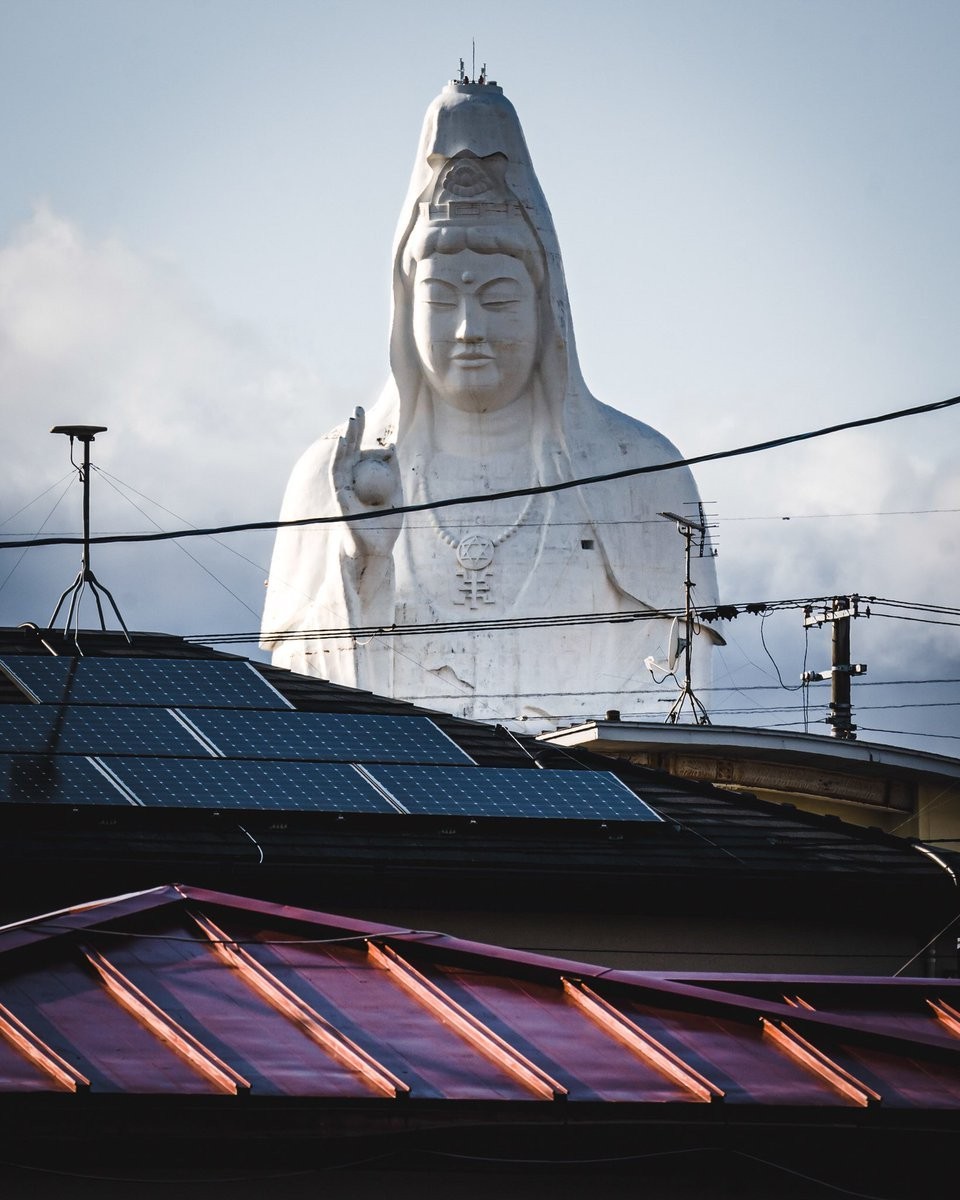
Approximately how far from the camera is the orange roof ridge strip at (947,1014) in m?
10.9

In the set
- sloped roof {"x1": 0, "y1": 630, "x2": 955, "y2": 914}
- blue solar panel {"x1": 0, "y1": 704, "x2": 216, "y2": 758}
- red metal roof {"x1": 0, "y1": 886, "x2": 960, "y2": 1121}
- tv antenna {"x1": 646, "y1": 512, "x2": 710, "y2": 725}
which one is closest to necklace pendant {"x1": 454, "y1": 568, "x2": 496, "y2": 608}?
tv antenna {"x1": 646, "y1": 512, "x2": 710, "y2": 725}

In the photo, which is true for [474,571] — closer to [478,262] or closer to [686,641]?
[686,641]

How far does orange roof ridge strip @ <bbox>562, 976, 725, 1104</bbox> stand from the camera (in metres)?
9.57

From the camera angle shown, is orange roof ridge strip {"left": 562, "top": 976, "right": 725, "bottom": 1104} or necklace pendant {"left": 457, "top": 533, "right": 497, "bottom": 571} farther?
necklace pendant {"left": 457, "top": 533, "right": 497, "bottom": 571}

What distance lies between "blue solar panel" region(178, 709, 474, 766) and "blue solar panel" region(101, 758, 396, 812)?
25 cm

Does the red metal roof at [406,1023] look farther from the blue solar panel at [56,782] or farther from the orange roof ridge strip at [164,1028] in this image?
the blue solar panel at [56,782]

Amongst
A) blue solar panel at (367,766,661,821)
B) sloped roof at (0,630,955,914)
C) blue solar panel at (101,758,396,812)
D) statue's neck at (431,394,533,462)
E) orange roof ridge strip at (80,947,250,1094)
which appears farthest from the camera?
statue's neck at (431,394,533,462)

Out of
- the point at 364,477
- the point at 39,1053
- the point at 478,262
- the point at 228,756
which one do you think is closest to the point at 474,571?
the point at 478,262

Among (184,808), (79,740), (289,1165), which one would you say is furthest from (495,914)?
(289,1165)

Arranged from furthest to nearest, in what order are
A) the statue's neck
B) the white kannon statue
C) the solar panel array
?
the statue's neck → the white kannon statue → the solar panel array

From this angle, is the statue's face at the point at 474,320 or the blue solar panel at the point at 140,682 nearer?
the blue solar panel at the point at 140,682

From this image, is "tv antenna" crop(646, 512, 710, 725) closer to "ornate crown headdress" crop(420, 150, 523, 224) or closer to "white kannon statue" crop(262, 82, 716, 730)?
"white kannon statue" crop(262, 82, 716, 730)

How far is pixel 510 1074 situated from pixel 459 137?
20.5 metres

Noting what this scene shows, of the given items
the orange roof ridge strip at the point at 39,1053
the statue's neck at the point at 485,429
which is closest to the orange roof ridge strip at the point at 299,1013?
the orange roof ridge strip at the point at 39,1053
